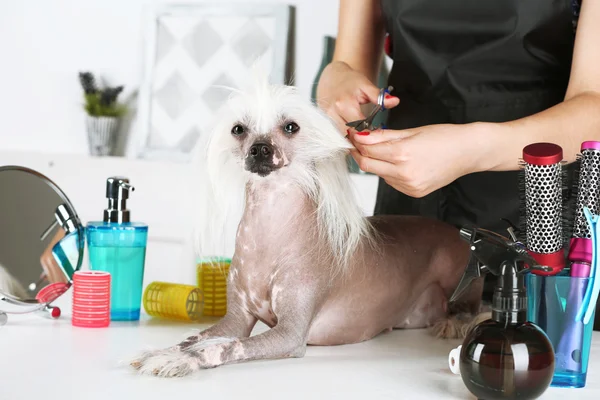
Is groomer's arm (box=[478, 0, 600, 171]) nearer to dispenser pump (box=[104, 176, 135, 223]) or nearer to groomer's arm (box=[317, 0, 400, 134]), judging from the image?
groomer's arm (box=[317, 0, 400, 134])

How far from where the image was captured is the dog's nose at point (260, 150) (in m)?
0.91

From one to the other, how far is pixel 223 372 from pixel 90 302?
0.31m

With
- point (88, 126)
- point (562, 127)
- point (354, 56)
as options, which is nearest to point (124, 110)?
point (88, 126)

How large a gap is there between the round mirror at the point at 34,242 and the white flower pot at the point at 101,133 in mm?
1885

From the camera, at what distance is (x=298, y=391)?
0.77m

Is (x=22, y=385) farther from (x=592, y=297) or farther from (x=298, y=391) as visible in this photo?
(x=592, y=297)

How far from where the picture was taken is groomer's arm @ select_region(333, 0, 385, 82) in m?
1.35

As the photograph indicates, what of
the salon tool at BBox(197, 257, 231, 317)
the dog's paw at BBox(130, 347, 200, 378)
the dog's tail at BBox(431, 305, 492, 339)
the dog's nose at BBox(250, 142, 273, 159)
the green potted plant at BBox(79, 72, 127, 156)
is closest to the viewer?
the dog's paw at BBox(130, 347, 200, 378)

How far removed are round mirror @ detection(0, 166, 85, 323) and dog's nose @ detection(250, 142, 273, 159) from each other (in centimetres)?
36

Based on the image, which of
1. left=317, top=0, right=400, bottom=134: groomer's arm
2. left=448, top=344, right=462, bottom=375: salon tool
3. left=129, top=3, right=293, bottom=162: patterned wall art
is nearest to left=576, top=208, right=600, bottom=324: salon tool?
left=448, top=344, right=462, bottom=375: salon tool

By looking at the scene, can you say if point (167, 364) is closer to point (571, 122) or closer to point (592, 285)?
point (592, 285)

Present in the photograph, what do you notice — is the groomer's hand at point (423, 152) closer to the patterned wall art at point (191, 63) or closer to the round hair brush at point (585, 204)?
the round hair brush at point (585, 204)

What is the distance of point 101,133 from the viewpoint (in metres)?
2.98

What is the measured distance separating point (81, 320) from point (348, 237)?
38 cm
